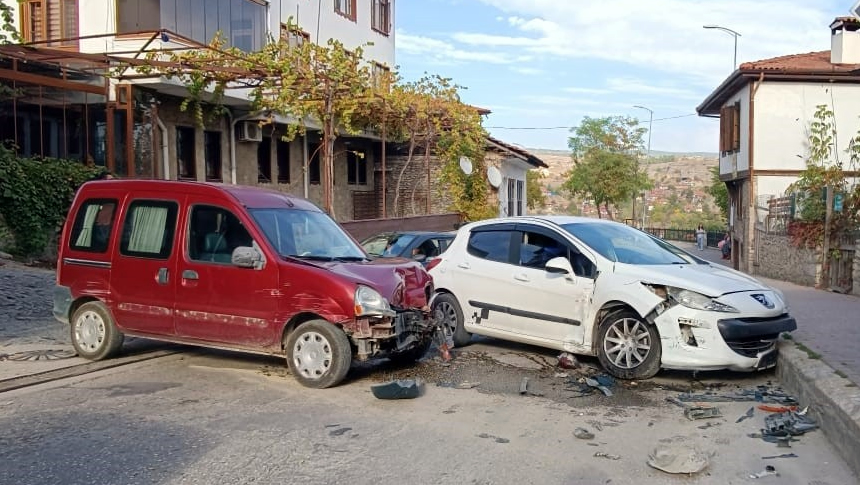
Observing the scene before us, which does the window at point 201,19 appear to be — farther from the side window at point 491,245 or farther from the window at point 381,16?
the side window at point 491,245

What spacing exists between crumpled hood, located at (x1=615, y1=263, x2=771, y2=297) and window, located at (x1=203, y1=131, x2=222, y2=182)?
17262 mm

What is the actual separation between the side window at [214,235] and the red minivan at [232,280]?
0.01 meters

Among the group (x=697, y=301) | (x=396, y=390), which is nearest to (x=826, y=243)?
(x=697, y=301)

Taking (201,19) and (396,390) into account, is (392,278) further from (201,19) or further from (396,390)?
(201,19)

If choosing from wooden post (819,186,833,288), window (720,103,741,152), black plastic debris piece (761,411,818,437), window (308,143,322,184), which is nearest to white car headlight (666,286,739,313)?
black plastic debris piece (761,411,818,437)

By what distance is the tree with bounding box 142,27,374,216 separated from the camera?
1733 centimetres

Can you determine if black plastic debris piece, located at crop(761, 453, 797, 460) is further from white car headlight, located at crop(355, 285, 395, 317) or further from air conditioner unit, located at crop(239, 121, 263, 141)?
air conditioner unit, located at crop(239, 121, 263, 141)

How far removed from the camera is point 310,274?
7.65m

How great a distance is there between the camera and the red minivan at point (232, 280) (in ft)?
25.0

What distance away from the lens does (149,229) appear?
8516 mm

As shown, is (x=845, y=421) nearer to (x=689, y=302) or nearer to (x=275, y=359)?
(x=689, y=302)

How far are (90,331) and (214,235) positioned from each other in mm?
1951

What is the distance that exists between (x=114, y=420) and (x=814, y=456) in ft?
17.6

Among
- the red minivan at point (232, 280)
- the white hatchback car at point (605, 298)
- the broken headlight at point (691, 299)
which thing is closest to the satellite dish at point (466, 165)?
the white hatchback car at point (605, 298)
